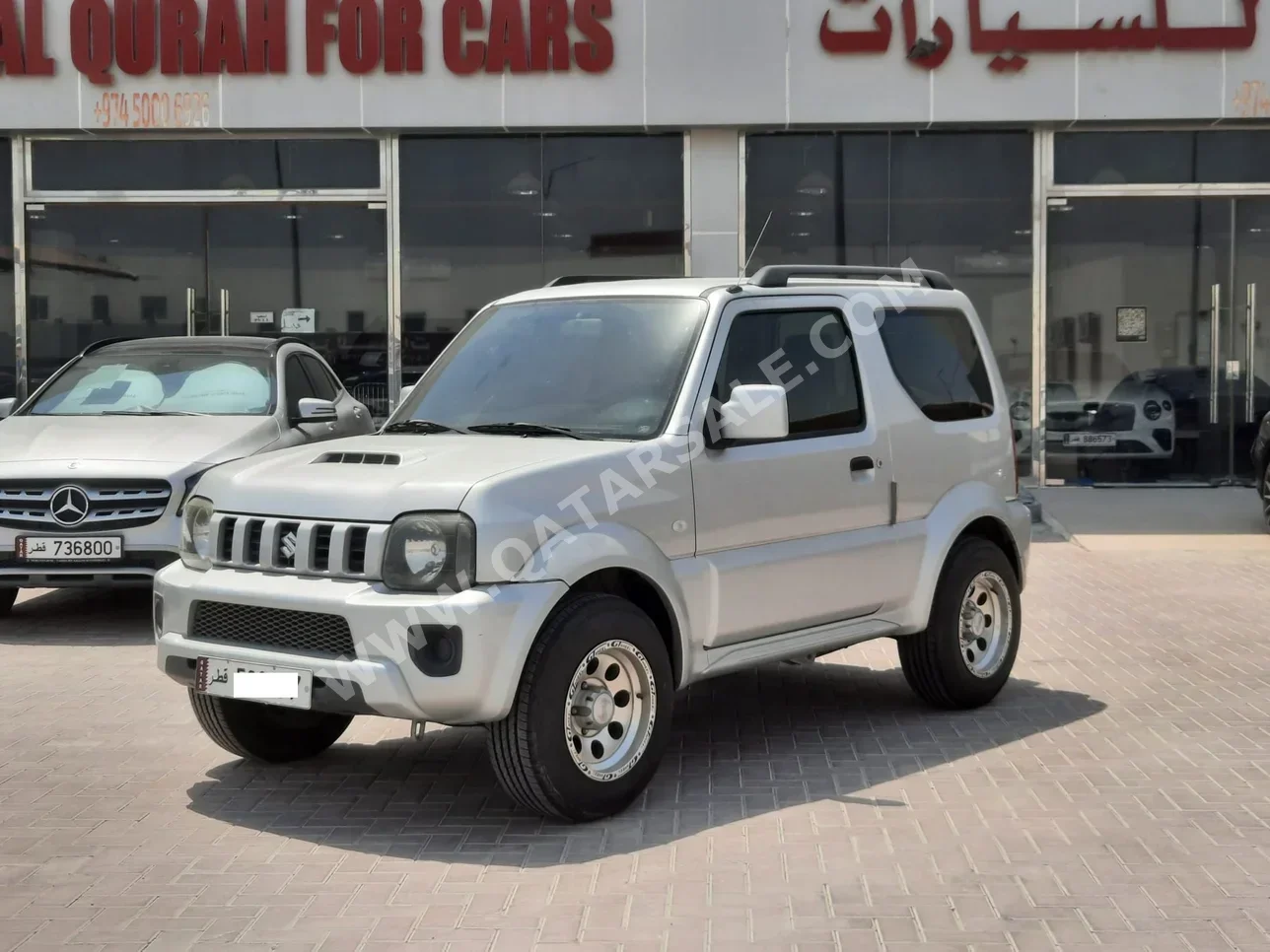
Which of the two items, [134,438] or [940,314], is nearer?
[940,314]

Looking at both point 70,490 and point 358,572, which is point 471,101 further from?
point 358,572

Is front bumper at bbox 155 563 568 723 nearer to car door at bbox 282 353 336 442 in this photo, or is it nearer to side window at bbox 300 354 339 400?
car door at bbox 282 353 336 442

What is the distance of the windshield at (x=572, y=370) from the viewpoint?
6410 millimetres

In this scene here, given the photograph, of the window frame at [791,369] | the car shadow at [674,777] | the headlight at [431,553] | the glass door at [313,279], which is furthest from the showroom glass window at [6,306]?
the headlight at [431,553]

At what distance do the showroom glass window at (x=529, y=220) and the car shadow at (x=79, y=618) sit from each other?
6.59 meters

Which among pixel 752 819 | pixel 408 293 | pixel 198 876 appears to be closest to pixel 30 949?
pixel 198 876

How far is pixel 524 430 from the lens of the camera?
6438 millimetres

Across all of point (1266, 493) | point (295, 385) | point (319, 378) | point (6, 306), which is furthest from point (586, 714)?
point (6, 306)

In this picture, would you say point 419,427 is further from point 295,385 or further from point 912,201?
point 912,201

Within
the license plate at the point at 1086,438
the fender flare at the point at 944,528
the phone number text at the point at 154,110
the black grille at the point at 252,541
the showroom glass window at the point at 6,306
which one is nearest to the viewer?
the black grille at the point at 252,541

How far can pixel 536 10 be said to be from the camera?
17594 millimetres

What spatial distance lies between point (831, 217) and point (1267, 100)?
4.68 meters

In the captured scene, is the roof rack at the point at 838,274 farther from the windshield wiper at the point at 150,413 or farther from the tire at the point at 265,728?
the windshield wiper at the point at 150,413

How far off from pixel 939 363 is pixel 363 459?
114 inches
